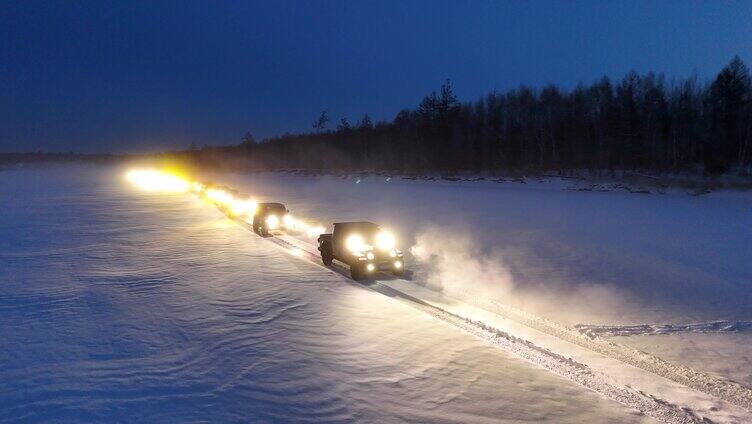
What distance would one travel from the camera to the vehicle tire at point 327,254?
16.3 metres

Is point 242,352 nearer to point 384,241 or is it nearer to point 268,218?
point 384,241

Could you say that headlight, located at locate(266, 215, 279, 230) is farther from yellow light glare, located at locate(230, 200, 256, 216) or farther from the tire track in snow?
the tire track in snow

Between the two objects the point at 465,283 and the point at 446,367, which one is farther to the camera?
the point at 465,283

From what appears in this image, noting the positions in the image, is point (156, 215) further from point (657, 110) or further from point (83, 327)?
point (657, 110)

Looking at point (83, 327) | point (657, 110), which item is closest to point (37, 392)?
point (83, 327)

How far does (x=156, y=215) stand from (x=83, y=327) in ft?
85.7

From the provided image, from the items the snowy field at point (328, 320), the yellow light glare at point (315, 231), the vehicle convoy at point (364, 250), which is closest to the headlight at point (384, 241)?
the vehicle convoy at point (364, 250)

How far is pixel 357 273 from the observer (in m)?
14.6

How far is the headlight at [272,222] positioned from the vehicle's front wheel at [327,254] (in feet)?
25.7

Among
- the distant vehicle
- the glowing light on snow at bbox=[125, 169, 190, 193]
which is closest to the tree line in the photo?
the glowing light on snow at bbox=[125, 169, 190, 193]

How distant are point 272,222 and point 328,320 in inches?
548

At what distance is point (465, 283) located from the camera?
1487 cm

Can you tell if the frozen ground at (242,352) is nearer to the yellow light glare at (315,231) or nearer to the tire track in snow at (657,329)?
the tire track in snow at (657,329)

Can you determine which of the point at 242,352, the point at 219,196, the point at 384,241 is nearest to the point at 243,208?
the point at 219,196
